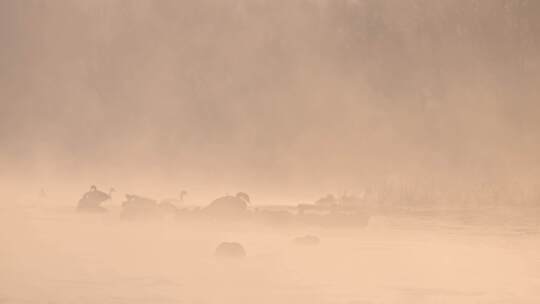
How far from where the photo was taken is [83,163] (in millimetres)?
55312

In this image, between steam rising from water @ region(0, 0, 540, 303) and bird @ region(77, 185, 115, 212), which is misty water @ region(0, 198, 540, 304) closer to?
steam rising from water @ region(0, 0, 540, 303)

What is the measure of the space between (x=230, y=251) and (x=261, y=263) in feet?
2.96

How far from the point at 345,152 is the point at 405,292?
102 ft

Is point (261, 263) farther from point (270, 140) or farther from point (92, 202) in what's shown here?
point (270, 140)

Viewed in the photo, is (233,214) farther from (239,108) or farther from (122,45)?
(122,45)

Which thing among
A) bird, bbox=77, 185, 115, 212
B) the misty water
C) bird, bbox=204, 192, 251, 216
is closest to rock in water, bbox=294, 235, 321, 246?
the misty water

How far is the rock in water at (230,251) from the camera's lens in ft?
75.2

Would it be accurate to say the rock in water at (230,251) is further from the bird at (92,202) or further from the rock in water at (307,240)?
the bird at (92,202)

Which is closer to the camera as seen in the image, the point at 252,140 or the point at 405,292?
the point at 405,292

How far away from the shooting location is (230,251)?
22953 millimetres

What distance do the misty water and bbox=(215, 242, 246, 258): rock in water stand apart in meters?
0.25

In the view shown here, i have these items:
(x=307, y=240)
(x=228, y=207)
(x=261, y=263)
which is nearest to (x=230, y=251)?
(x=261, y=263)

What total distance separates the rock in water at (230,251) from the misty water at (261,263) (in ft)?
0.83

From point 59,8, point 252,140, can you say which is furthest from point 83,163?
point 59,8
